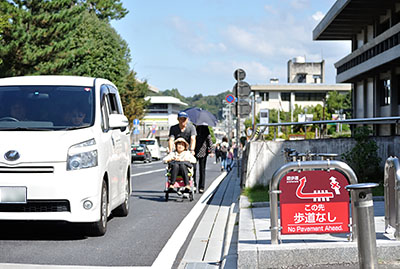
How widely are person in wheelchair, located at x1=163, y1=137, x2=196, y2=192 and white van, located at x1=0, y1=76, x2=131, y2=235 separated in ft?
12.2

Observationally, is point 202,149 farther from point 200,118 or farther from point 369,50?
point 369,50

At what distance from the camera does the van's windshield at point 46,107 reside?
27.8 feet

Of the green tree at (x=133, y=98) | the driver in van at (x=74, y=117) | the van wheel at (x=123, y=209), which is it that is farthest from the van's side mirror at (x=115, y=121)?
the green tree at (x=133, y=98)

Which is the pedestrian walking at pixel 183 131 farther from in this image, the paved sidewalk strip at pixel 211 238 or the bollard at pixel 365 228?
the bollard at pixel 365 228

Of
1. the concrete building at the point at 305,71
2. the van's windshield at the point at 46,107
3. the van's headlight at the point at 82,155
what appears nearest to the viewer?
the van's headlight at the point at 82,155

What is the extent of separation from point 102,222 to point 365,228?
13.6ft

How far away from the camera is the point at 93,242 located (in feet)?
26.6

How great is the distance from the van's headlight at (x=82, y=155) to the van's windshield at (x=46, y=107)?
0.46 meters

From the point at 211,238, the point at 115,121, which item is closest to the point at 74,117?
the point at 115,121

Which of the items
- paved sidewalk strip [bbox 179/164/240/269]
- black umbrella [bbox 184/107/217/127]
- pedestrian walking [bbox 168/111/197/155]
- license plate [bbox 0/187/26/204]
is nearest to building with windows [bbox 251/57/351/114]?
black umbrella [bbox 184/107/217/127]

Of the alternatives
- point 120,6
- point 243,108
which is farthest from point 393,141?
point 120,6

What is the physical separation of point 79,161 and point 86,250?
108 centimetres

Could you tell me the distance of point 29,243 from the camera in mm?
7891

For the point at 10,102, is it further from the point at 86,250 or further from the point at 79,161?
the point at 86,250
